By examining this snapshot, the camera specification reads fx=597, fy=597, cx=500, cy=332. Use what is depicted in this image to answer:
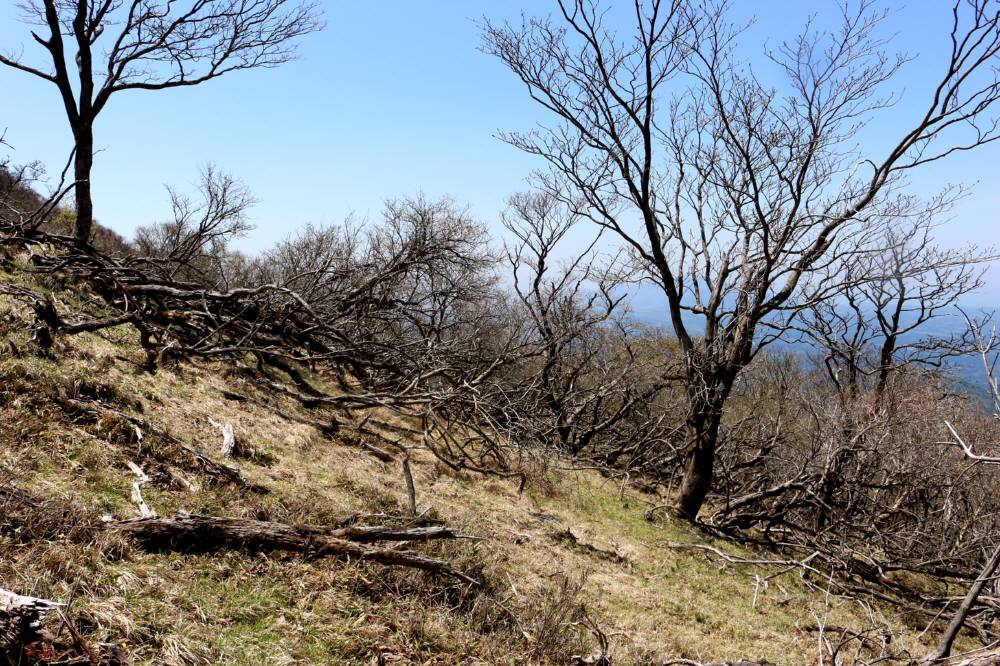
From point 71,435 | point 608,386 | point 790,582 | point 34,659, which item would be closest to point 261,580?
point 34,659

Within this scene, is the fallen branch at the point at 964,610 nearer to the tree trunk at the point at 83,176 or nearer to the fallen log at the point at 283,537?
the fallen log at the point at 283,537

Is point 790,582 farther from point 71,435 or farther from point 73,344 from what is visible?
point 73,344

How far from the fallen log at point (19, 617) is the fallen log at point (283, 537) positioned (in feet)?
3.43

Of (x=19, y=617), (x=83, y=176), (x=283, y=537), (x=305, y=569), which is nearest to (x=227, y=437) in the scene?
(x=283, y=537)

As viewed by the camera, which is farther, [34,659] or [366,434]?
[366,434]

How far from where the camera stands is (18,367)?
175 inches

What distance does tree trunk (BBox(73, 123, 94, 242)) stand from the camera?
9.38 meters

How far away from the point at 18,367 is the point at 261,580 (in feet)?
9.11

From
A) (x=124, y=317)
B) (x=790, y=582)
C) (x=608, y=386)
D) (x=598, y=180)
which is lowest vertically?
(x=790, y=582)

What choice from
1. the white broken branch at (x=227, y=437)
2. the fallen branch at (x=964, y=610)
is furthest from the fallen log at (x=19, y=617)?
the fallen branch at (x=964, y=610)

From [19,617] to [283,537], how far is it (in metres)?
1.65

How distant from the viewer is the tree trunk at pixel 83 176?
938 centimetres

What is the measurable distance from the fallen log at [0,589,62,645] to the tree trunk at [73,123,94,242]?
884 cm

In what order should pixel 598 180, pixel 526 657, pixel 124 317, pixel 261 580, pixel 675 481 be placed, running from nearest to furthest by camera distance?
pixel 261 580
pixel 526 657
pixel 124 317
pixel 598 180
pixel 675 481
